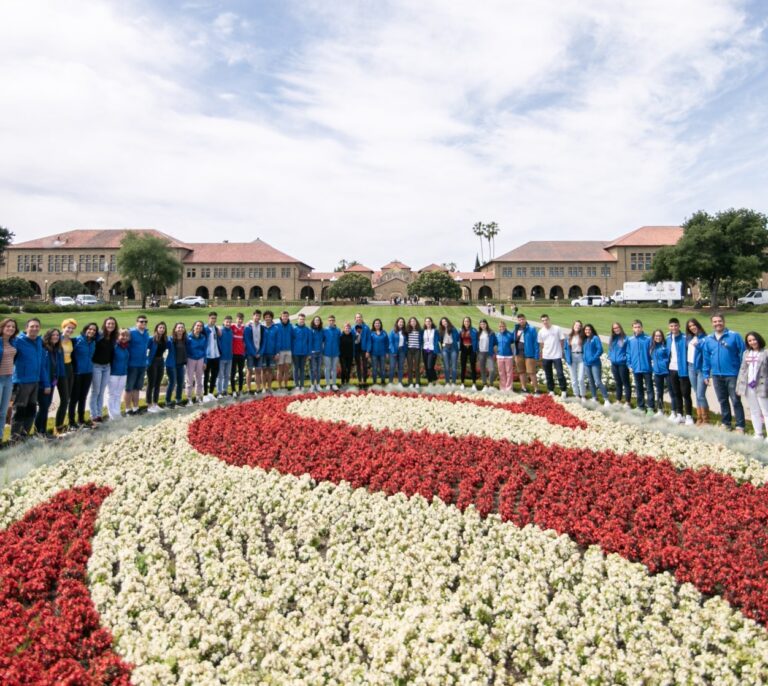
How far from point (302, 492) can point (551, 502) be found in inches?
93.3

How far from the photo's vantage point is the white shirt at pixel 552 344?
34.3ft

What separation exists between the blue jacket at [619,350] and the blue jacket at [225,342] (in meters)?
7.30

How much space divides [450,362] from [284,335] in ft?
12.1

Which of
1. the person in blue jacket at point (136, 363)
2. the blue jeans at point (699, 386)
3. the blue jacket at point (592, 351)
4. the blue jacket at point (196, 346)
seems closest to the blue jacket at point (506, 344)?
the blue jacket at point (592, 351)

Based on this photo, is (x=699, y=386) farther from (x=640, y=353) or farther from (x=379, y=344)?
(x=379, y=344)

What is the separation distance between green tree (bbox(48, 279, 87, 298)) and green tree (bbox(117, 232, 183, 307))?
587 inches

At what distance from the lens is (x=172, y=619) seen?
3.33 metres

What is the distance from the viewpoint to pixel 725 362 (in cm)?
772

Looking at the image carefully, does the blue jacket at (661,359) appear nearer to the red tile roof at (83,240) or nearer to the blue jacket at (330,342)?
the blue jacket at (330,342)

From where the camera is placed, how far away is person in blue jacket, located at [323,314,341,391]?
1095 cm

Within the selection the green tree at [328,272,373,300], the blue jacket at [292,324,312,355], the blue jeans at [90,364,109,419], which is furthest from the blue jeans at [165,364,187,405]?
the green tree at [328,272,373,300]

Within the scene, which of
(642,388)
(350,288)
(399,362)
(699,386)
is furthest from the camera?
(350,288)

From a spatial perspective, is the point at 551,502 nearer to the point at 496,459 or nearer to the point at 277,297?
the point at 496,459

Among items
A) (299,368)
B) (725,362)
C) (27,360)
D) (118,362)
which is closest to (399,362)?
(299,368)
